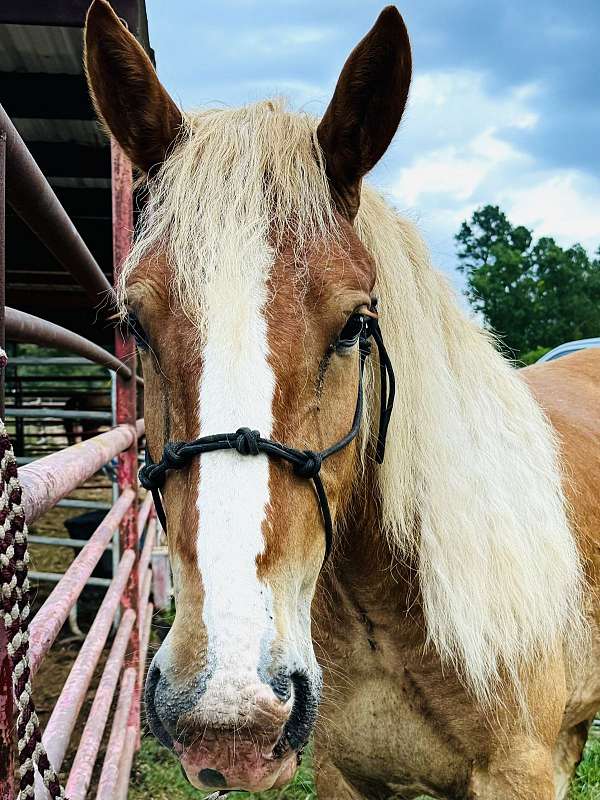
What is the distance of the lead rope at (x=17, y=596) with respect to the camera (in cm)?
81

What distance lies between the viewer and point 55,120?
16.0 ft

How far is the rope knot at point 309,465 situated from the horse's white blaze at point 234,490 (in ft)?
0.27

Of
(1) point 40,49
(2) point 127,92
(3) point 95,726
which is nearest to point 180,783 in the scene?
(3) point 95,726

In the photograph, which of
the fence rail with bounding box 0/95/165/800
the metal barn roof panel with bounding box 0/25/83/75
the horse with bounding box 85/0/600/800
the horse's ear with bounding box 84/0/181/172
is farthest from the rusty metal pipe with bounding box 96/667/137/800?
the metal barn roof panel with bounding box 0/25/83/75

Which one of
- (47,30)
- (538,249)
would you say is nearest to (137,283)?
(47,30)

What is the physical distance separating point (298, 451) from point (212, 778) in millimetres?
567

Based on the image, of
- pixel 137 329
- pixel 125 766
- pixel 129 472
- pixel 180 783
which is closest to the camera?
pixel 137 329

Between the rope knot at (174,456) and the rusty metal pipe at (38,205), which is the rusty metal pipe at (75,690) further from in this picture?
the rusty metal pipe at (38,205)

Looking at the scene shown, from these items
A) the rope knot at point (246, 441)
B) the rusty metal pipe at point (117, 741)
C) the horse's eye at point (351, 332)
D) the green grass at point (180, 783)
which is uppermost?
the horse's eye at point (351, 332)

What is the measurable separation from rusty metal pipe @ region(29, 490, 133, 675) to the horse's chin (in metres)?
0.30

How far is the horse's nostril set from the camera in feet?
3.57

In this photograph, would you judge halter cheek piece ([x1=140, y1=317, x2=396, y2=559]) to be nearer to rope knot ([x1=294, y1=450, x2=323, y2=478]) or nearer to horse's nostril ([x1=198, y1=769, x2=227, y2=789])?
rope knot ([x1=294, y1=450, x2=323, y2=478])

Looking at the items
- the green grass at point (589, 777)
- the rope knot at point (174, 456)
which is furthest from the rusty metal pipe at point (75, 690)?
the green grass at point (589, 777)

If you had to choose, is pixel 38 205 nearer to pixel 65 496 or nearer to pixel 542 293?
pixel 65 496
